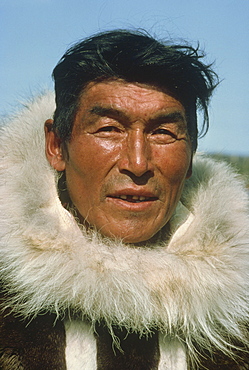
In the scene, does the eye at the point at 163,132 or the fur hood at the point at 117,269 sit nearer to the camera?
the fur hood at the point at 117,269

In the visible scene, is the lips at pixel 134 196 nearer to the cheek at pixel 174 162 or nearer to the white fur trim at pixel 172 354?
the cheek at pixel 174 162

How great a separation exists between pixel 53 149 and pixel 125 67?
0.48 metres

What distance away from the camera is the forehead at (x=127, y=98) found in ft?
6.47

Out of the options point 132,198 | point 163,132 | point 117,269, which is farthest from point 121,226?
point 163,132

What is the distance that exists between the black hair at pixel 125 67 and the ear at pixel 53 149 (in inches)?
1.6

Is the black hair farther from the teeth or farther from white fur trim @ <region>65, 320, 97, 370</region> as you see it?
white fur trim @ <region>65, 320, 97, 370</region>

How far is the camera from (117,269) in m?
1.74

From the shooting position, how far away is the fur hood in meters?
1.71

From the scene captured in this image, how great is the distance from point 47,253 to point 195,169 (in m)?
0.93

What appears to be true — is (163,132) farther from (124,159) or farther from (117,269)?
(117,269)

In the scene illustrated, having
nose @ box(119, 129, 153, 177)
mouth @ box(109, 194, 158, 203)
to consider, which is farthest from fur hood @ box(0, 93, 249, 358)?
nose @ box(119, 129, 153, 177)

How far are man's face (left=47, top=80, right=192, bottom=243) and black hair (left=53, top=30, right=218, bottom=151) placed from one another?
46 mm

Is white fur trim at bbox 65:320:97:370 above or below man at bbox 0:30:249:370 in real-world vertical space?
below

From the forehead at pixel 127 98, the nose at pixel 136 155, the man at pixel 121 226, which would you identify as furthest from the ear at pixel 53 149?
the nose at pixel 136 155
